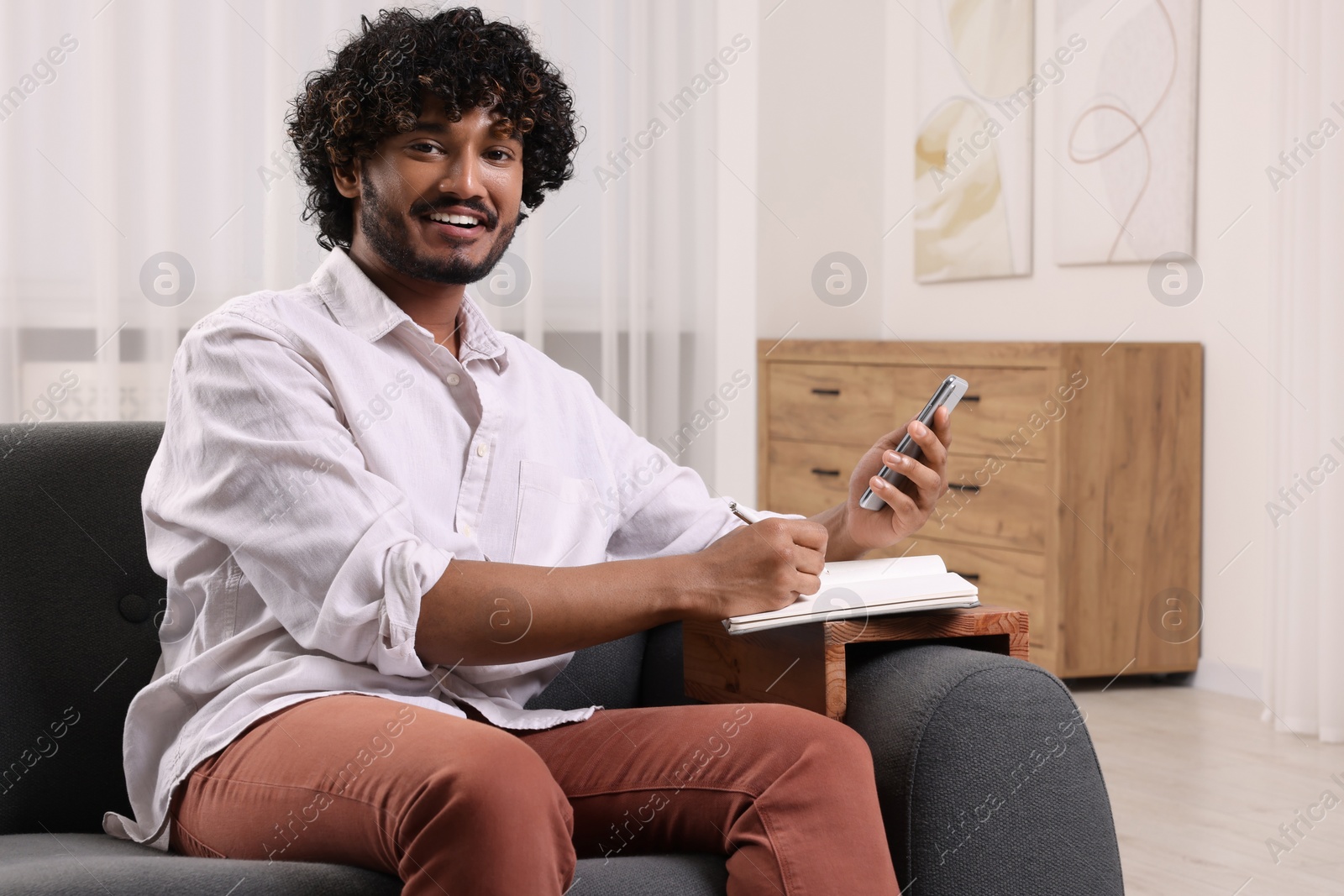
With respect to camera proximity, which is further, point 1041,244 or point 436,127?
point 1041,244

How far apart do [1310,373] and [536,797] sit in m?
2.57

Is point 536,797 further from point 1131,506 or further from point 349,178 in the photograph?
point 1131,506

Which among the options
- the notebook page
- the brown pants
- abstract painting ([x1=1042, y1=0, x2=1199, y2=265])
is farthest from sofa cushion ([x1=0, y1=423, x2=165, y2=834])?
abstract painting ([x1=1042, y1=0, x2=1199, y2=265])

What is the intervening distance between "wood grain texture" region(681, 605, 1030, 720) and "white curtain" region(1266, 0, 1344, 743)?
6.48ft

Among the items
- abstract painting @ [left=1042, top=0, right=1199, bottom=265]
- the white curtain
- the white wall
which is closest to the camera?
the white curtain

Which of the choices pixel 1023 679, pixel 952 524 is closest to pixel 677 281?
pixel 952 524

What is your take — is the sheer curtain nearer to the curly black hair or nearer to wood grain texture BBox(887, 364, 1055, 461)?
wood grain texture BBox(887, 364, 1055, 461)

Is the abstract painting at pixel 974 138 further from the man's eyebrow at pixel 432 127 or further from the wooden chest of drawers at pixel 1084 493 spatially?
the man's eyebrow at pixel 432 127

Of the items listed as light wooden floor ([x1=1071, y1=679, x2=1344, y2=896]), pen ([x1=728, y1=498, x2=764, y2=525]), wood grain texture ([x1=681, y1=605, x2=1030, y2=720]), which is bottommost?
light wooden floor ([x1=1071, y1=679, x2=1344, y2=896])

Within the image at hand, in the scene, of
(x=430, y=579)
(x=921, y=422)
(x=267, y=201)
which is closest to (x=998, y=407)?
(x=267, y=201)

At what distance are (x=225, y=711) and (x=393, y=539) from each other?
0.21 meters

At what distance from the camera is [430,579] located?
1196mm

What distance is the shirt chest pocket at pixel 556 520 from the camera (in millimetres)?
1426

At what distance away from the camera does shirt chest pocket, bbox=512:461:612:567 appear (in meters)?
1.43
